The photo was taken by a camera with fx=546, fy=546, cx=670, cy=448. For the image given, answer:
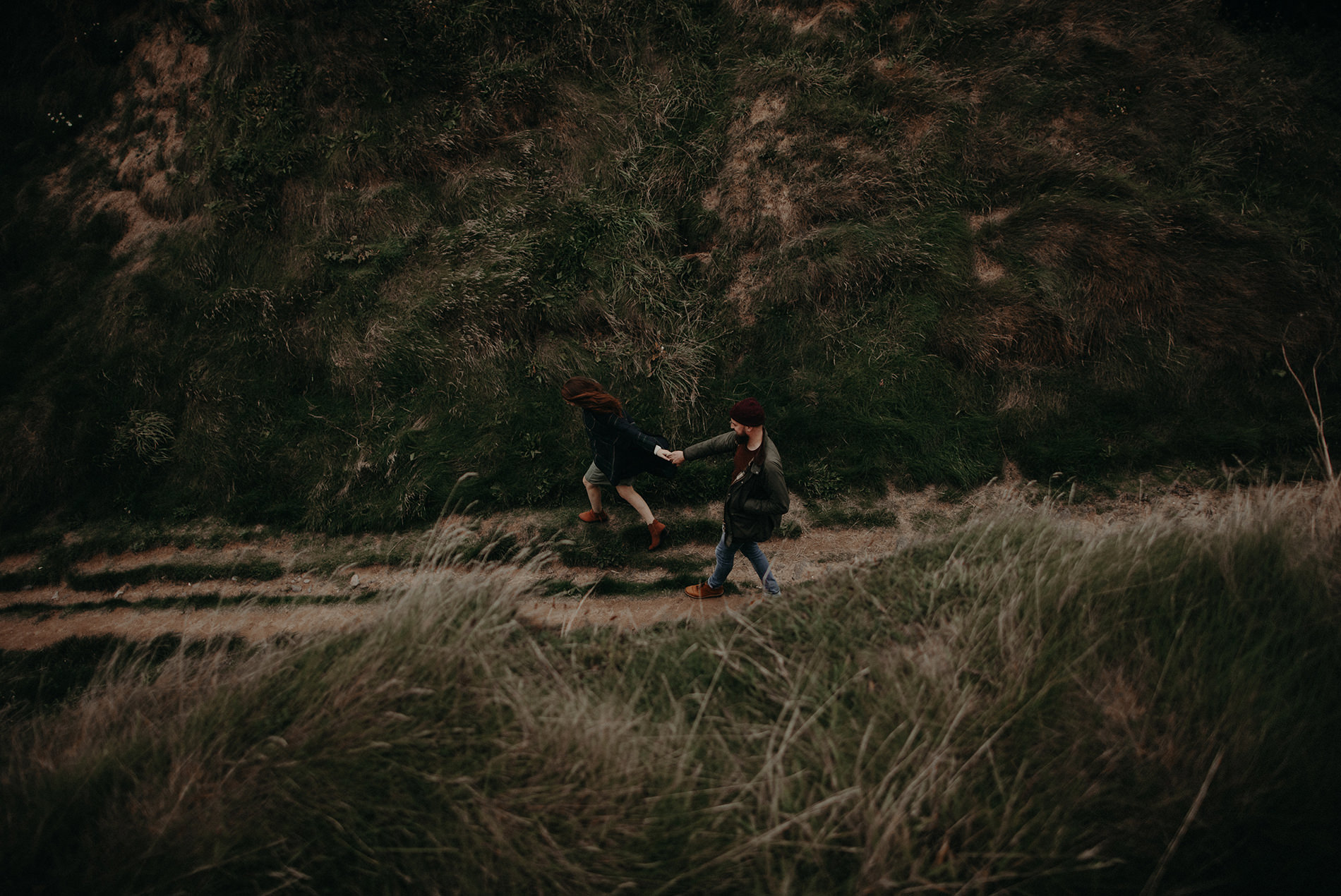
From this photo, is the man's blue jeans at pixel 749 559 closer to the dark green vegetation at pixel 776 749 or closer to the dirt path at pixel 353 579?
the dirt path at pixel 353 579

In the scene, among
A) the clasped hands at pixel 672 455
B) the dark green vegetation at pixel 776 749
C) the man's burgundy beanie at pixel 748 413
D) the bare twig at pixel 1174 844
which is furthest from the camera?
the clasped hands at pixel 672 455

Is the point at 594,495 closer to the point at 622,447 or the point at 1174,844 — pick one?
the point at 622,447

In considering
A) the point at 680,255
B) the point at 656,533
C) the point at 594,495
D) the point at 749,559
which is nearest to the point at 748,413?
the point at 749,559

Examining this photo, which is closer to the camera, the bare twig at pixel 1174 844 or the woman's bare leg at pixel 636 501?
the bare twig at pixel 1174 844

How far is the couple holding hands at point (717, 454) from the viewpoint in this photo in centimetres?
477

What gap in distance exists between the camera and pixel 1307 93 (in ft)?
25.0

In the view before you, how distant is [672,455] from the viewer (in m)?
5.49

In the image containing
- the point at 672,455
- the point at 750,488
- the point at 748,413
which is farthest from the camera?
the point at 672,455

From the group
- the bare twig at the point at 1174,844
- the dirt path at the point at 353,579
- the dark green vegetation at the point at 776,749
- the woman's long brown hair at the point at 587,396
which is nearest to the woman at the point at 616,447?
the woman's long brown hair at the point at 587,396

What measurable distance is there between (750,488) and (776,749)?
205 centimetres

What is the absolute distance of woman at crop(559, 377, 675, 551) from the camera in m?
5.61

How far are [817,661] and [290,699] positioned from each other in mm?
4007

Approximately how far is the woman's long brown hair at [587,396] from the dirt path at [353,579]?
176 centimetres

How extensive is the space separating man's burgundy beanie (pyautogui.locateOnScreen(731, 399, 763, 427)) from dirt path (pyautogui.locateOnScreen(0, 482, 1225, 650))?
6.56ft
